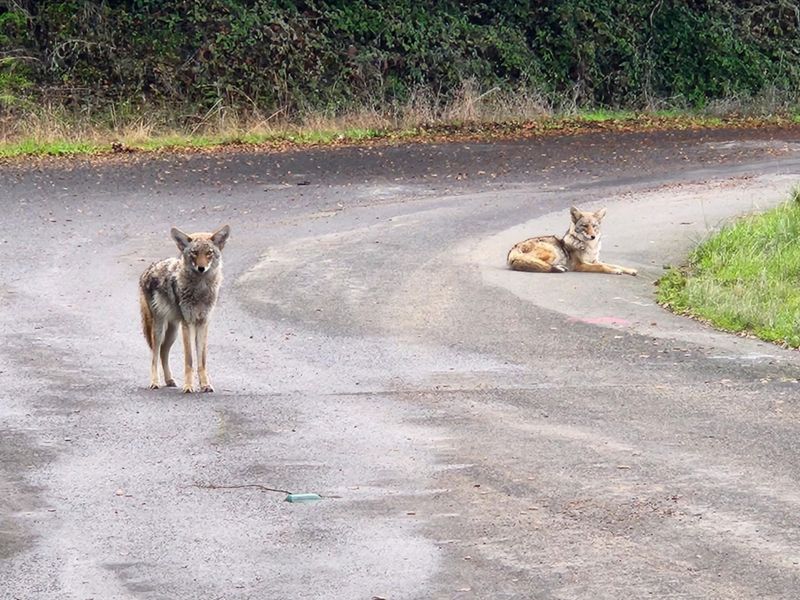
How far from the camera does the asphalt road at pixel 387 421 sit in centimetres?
748

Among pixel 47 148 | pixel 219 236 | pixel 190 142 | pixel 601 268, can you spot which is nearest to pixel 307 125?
pixel 190 142

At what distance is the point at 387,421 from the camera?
10586 mm

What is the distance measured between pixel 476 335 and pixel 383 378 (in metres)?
1.96

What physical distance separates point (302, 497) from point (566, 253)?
923 centimetres

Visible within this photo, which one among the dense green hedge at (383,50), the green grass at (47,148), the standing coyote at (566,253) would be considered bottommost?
the standing coyote at (566,253)

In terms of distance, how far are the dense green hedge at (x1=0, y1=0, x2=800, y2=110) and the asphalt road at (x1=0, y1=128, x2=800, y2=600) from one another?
11.5 metres

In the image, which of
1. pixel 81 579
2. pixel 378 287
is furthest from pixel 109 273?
pixel 81 579

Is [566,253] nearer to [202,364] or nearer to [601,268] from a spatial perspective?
[601,268]

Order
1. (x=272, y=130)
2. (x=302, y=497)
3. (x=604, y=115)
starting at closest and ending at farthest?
(x=302, y=497)
(x=272, y=130)
(x=604, y=115)

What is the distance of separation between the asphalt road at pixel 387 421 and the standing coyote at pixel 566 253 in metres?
0.23

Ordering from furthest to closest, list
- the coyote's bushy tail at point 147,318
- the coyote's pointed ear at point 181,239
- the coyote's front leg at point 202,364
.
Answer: the coyote's bushy tail at point 147,318
the coyote's pointed ear at point 181,239
the coyote's front leg at point 202,364

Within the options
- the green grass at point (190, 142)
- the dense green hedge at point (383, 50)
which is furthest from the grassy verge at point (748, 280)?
the dense green hedge at point (383, 50)

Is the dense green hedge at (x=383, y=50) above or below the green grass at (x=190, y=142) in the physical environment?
above

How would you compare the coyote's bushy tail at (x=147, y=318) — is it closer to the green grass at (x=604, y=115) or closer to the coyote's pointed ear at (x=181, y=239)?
the coyote's pointed ear at (x=181, y=239)
